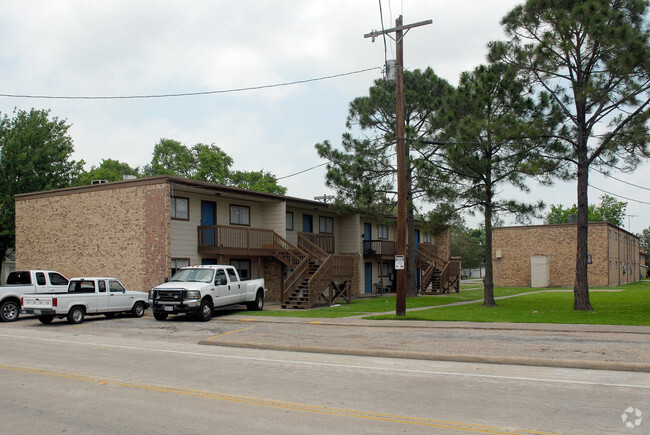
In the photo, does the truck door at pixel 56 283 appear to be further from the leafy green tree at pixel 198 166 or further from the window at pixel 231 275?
the leafy green tree at pixel 198 166

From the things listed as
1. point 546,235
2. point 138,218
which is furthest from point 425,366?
point 546,235

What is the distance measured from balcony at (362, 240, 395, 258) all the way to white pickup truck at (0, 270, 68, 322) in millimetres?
20867

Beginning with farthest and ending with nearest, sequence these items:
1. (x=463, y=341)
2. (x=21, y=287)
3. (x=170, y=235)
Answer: (x=170, y=235), (x=21, y=287), (x=463, y=341)

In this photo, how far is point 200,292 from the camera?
2027cm

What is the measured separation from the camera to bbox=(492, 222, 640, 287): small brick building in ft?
170

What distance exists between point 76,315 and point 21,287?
298cm

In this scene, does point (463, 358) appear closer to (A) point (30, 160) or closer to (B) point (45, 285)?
(B) point (45, 285)

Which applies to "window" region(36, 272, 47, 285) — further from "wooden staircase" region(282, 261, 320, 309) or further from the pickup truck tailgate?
"wooden staircase" region(282, 261, 320, 309)

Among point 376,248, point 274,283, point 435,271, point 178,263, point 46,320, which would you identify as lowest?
point 46,320

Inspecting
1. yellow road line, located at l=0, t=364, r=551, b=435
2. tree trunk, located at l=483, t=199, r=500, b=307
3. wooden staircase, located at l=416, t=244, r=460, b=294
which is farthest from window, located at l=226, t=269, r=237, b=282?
wooden staircase, located at l=416, t=244, r=460, b=294

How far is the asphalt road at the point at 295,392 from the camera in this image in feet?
22.6

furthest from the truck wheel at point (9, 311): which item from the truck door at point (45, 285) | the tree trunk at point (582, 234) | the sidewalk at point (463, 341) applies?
the tree trunk at point (582, 234)

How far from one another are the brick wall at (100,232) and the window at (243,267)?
5650 mm

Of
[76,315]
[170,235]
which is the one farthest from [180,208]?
[76,315]
